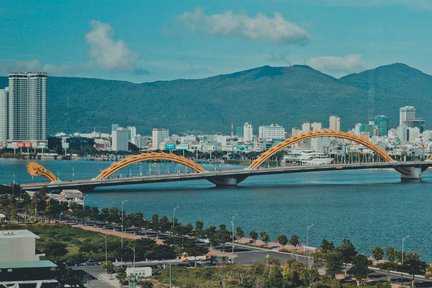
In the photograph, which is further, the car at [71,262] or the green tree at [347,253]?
the car at [71,262]

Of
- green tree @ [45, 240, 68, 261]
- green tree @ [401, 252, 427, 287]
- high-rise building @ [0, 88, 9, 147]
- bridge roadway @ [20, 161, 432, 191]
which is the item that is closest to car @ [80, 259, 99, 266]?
green tree @ [45, 240, 68, 261]

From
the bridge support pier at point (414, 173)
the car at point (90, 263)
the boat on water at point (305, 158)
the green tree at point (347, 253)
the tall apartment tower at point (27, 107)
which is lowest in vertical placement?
the car at point (90, 263)

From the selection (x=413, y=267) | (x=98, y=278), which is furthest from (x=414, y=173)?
(x=98, y=278)

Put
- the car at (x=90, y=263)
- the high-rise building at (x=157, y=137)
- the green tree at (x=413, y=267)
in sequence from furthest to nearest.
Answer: the high-rise building at (x=157, y=137) → the car at (x=90, y=263) → the green tree at (x=413, y=267)

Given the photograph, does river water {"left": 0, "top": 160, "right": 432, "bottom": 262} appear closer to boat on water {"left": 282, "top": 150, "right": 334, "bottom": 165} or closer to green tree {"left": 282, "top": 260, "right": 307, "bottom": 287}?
green tree {"left": 282, "top": 260, "right": 307, "bottom": 287}

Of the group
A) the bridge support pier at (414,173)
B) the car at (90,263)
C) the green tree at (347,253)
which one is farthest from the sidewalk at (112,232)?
the bridge support pier at (414,173)

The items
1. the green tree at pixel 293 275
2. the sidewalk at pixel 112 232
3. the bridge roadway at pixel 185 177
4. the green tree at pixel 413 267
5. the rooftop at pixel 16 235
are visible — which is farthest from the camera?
the bridge roadway at pixel 185 177

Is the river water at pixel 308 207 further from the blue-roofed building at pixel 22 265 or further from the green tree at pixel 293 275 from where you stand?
the blue-roofed building at pixel 22 265
